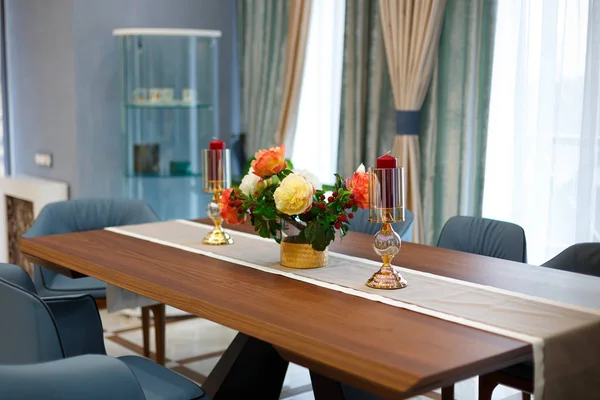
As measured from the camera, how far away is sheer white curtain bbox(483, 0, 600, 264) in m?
3.56

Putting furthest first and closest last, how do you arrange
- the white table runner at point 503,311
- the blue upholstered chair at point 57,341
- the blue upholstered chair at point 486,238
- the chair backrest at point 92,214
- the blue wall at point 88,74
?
the blue wall at point 88,74, the chair backrest at point 92,214, the blue upholstered chair at point 486,238, the white table runner at point 503,311, the blue upholstered chair at point 57,341

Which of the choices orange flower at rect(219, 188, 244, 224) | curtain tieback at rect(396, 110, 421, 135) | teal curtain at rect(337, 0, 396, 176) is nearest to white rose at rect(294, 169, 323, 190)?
orange flower at rect(219, 188, 244, 224)

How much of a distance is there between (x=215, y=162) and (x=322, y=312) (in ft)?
3.64

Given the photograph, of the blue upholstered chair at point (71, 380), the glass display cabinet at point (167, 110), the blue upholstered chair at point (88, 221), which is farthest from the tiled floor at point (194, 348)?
the blue upholstered chair at point (71, 380)

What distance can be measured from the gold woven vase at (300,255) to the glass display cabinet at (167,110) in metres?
2.56

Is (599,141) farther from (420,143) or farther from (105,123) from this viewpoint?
(105,123)

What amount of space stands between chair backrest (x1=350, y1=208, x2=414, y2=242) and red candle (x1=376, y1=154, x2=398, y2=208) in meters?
1.19

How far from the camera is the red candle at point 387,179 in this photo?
87.4 inches

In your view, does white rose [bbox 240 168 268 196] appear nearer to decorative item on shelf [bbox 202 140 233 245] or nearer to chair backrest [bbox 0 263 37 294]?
decorative item on shelf [bbox 202 140 233 245]

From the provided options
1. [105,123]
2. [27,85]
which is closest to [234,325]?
[105,123]

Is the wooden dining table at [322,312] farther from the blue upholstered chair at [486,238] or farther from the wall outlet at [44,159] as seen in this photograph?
the wall outlet at [44,159]

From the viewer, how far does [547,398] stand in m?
1.89

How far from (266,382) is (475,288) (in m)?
1.03

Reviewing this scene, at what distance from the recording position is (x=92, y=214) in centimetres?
403
